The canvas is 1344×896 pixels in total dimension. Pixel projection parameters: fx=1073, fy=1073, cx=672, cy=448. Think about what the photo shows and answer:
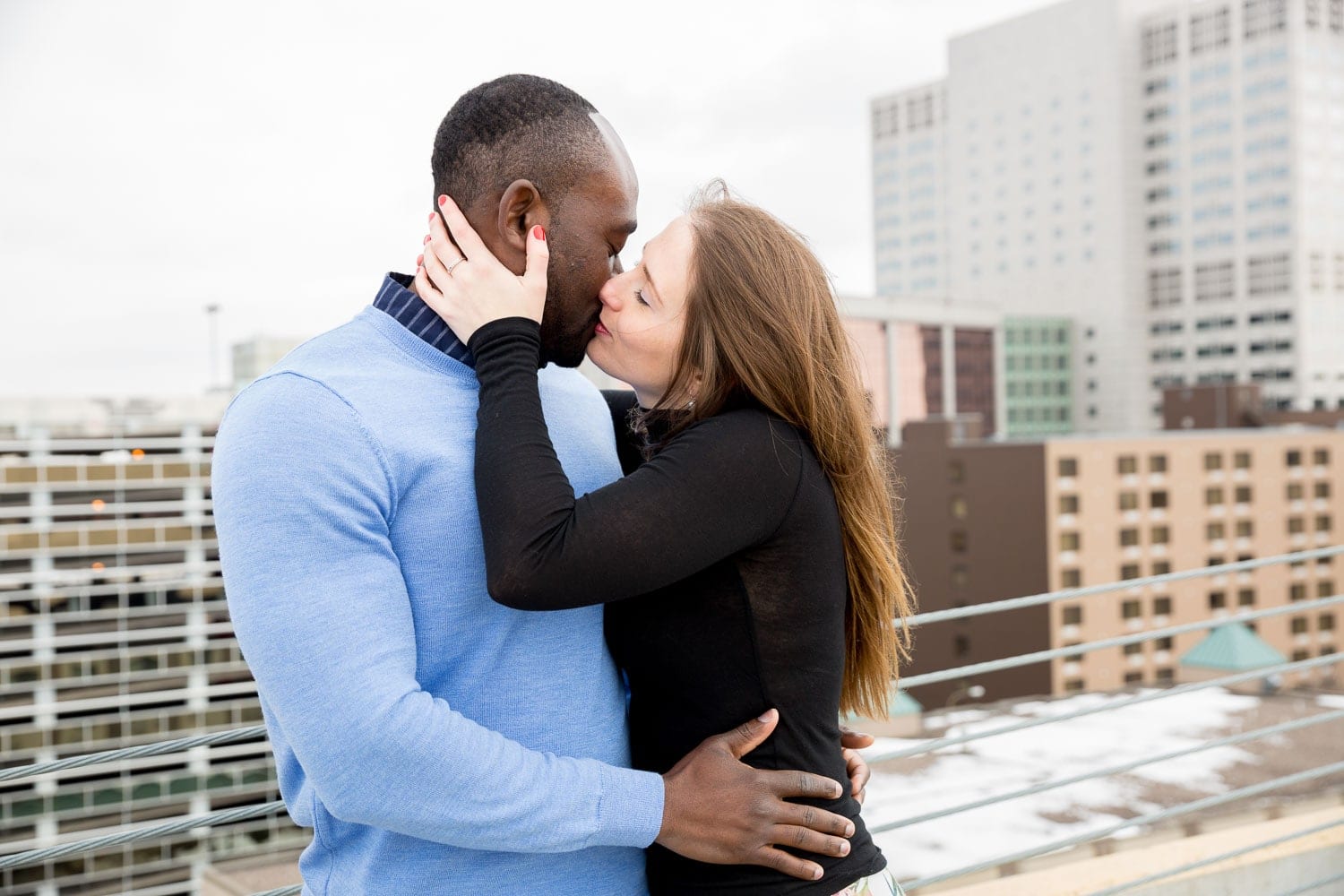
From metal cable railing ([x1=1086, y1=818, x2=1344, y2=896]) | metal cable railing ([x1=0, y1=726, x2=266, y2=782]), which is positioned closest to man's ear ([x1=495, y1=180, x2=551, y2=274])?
metal cable railing ([x1=0, y1=726, x2=266, y2=782])

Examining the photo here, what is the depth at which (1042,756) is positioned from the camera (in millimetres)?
16406

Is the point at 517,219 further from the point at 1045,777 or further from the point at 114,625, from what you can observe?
the point at 114,625

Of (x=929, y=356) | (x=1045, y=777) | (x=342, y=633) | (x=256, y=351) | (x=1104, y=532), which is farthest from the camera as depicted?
(x=929, y=356)

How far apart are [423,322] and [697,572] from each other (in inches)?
18.6

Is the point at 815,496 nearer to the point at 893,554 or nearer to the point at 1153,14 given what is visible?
the point at 893,554

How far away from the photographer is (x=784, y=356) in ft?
4.75

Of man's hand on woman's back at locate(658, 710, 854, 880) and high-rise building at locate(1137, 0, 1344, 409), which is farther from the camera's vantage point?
high-rise building at locate(1137, 0, 1344, 409)

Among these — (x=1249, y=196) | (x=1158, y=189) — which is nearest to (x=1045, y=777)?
(x=1249, y=196)

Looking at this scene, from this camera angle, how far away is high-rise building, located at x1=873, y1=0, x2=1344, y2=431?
63375mm

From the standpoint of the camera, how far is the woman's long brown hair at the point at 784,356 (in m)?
1.44

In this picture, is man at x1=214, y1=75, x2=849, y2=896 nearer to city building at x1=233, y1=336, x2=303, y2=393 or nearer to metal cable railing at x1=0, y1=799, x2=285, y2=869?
metal cable railing at x1=0, y1=799, x2=285, y2=869

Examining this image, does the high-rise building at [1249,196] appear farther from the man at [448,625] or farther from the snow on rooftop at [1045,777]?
the man at [448,625]

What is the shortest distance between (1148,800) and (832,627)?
1467 cm

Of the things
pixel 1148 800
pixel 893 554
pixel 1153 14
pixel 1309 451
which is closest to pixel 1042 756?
pixel 1148 800
